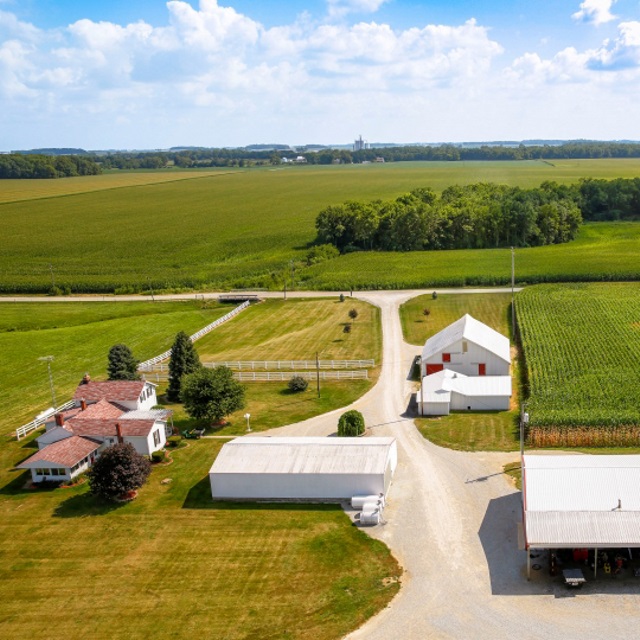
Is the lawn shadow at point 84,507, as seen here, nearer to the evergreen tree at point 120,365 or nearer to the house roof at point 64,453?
the house roof at point 64,453

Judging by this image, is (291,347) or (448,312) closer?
(291,347)

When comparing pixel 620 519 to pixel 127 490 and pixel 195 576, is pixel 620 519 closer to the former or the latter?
pixel 195 576

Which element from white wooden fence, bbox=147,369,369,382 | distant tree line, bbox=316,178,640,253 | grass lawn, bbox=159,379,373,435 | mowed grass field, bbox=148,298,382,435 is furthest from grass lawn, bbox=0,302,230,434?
distant tree line, bbox=316,178,640,253

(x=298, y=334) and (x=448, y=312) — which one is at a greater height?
(x=448, y=312)

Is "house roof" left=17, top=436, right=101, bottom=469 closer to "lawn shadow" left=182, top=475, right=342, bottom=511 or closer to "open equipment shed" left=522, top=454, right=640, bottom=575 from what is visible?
"lawn shadow" left=182, top=475, right=342, bottom=511

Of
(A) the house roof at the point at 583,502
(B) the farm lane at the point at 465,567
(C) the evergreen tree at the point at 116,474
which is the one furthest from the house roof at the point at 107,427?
(A) the house roof at the point at 583,502

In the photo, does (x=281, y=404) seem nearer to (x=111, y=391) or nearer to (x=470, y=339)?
(x=111, y=391)

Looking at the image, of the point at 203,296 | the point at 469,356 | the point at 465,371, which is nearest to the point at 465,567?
the point at 465,371
